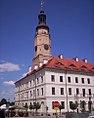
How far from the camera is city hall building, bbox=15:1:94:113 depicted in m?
48.9

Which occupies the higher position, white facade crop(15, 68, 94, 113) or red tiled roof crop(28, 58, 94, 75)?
red tiled roof crop(28, 58, 94, 75)

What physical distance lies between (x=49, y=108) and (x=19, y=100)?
20303 millimetres

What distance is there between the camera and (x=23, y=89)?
205 feet

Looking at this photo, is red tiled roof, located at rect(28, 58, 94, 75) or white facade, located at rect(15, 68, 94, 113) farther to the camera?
red tiled roof, located at rect(28, 58, 94, 75)

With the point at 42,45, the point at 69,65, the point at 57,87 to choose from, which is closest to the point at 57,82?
the point at 57,87

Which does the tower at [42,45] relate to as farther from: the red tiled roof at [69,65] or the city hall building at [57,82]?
the red tiled roof at [69,65]

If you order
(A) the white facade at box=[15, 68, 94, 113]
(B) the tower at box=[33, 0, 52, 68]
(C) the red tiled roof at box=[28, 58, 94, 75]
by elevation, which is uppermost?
(B) the tower at box=[33, 0, 52, 68]

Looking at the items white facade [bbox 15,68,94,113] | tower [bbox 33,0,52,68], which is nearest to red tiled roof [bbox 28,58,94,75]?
white facade [bbox 15,68,94,113]

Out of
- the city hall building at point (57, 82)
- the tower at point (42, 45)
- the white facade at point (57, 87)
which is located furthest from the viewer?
the tower at point (42, 45)

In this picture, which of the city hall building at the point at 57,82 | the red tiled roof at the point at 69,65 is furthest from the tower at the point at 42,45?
the red tiled roof at the point at 69,65

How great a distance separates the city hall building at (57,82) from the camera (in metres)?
48.9

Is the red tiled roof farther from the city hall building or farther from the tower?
the tower

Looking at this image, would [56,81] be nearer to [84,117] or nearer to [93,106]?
[93,106]

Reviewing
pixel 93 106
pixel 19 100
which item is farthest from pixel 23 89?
pixel 93 106
